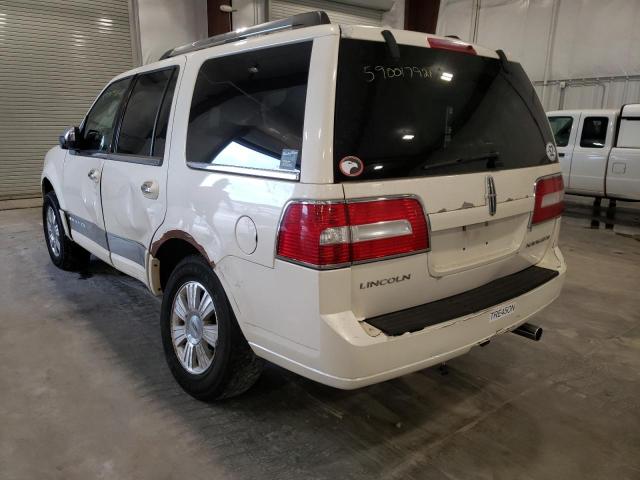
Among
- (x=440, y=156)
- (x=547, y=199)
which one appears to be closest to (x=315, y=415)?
(x=440, y=156)

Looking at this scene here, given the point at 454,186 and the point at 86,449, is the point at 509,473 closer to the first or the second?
the point at 454,186

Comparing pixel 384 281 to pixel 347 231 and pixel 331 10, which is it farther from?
pixel 331 10

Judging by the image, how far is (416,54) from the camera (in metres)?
2.20

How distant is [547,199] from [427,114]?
1.02 metres

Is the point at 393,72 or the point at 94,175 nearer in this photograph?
the point at 393,72

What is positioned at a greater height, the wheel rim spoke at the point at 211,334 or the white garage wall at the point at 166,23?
the white garage wall at the point at 166,23

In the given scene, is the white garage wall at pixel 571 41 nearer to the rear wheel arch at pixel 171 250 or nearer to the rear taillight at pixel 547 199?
the rear taillight at pixel 547 199

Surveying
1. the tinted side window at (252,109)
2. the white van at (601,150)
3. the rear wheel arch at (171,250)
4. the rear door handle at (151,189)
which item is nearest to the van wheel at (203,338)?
the rear wheel arch at (171,250)

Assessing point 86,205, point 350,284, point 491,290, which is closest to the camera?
point 350,284

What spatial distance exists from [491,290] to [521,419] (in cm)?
78

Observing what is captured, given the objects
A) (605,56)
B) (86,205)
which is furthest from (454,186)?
(605,56)

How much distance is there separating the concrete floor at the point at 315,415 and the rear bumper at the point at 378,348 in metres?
0.55

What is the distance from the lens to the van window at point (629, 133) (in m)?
8.12

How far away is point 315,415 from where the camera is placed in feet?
8.72
